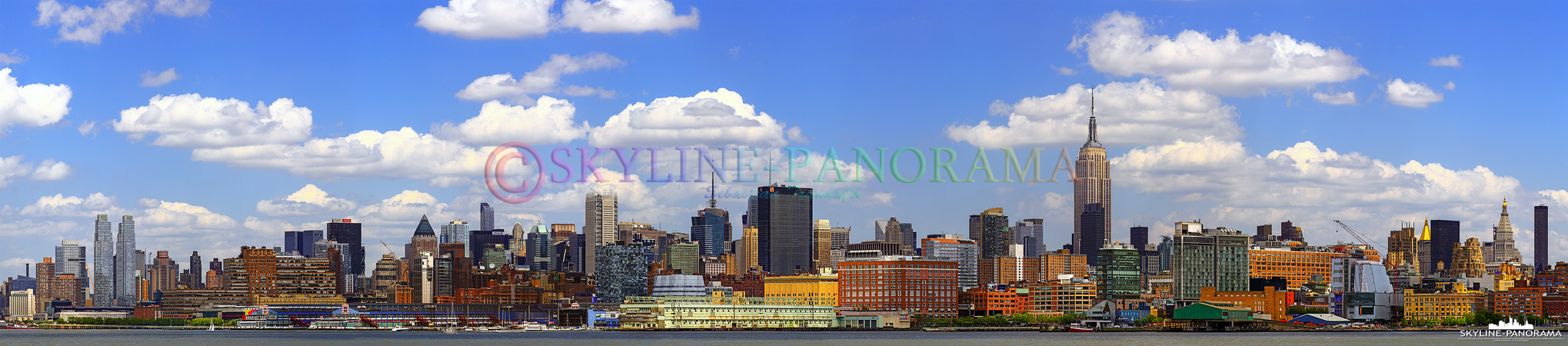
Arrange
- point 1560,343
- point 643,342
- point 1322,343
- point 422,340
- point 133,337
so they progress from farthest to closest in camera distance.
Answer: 1. point 133,337
2. point 422,340
3. point 643,342
4. point 1322,343
5. point 1560,343

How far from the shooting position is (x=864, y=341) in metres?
164

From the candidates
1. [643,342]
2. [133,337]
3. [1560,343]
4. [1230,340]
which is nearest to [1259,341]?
[1230,340]

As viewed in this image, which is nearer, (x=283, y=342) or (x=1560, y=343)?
(x=1560, y=343)

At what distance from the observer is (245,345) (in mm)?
165375

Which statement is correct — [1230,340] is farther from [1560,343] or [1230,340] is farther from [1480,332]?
[1480,332]

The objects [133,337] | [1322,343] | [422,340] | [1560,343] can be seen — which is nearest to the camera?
[1560,343]

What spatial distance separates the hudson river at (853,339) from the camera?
15562 centimetres

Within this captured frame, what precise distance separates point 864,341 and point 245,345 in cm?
5787

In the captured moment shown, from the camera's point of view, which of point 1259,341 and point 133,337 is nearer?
point 1259,341

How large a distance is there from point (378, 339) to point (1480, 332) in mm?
113285

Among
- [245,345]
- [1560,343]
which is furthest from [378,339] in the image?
[1560,343]

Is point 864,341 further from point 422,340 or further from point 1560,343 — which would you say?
point 1560,343

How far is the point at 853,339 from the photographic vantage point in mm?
171625

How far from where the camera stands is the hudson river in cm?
15562
